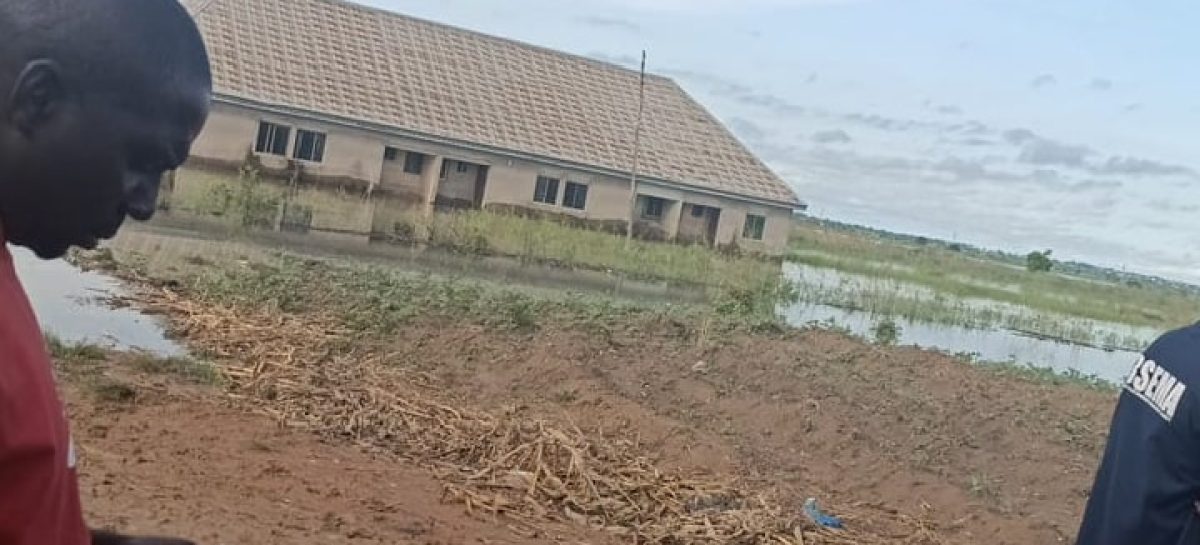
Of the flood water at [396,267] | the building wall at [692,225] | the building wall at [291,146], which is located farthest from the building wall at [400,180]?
the flood water at [396,267]

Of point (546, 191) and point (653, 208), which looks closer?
point (546, 191)

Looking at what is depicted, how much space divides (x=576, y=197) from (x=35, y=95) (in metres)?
28.3

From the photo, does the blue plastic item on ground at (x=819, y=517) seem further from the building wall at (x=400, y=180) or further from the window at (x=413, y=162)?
the window at (x=413, y=162)

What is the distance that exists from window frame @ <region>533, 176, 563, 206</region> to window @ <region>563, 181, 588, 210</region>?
0.37m

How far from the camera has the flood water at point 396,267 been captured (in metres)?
10.2

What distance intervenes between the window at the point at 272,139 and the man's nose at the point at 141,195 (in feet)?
84.6

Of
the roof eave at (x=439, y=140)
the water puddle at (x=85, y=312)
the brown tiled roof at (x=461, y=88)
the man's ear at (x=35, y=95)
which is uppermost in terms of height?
the brown tiled roof at (x=461, y=88)

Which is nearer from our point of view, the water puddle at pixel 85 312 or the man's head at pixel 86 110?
the man's head at pixel 86 110

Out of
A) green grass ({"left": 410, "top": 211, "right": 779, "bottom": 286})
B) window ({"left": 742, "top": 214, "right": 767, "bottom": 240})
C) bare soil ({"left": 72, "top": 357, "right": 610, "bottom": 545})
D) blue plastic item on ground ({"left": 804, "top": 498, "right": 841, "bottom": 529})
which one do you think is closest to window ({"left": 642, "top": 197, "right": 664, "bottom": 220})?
window ({"left": 742, "top": 214, "right": 767, "bottom": 240})

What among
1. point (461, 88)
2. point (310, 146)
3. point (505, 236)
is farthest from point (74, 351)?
point (461, 88)

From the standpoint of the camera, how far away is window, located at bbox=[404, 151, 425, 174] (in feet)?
91.7

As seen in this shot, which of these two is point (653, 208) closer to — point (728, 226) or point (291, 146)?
point (728, 226)

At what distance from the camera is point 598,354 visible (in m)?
10.8

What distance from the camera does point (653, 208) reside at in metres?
30.6
